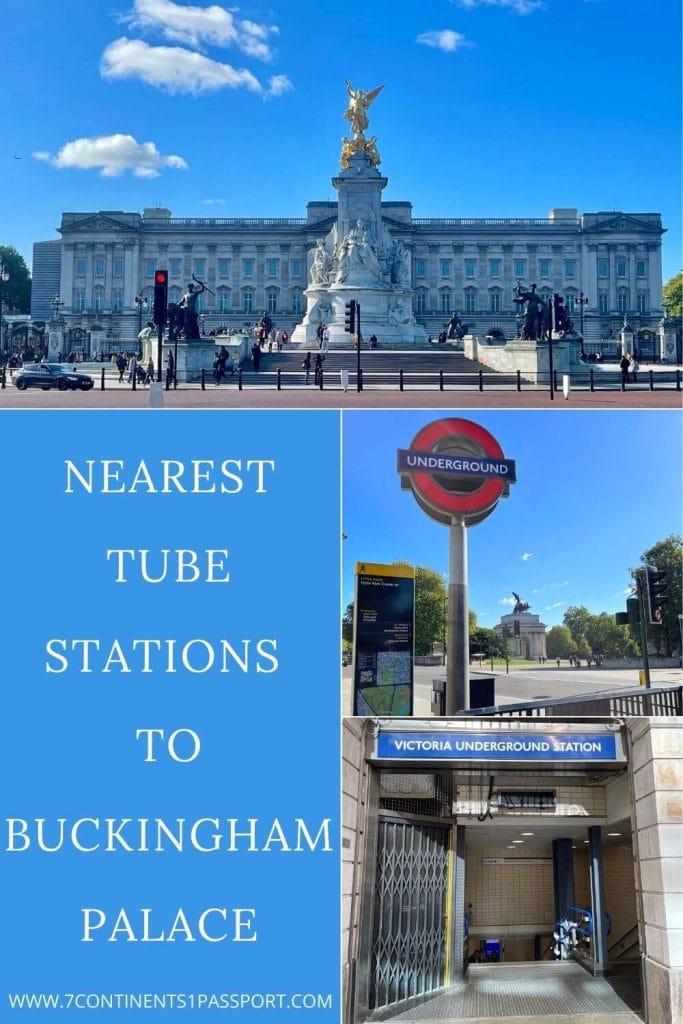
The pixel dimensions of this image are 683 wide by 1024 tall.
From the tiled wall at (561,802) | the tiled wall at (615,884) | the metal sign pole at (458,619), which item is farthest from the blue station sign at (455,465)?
the tiled wall at (615,884)

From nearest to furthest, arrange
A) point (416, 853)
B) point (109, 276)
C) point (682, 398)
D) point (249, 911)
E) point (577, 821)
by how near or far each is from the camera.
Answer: point (249, 911) → point (416, 853) → point (577, 821) → point (682, 398) → point (109, 276)

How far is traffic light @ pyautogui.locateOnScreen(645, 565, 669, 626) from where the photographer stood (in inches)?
417

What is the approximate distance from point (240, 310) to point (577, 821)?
62.6 m

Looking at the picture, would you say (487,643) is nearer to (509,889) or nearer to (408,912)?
(408,912)

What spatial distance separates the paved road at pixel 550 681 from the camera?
10.6 m

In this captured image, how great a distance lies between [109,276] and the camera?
68000 mm

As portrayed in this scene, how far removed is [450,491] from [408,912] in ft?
14.2

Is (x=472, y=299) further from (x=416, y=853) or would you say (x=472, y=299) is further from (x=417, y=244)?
(x=416, y=853)

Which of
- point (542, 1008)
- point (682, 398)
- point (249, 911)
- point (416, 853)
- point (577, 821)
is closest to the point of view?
point (249, 911)

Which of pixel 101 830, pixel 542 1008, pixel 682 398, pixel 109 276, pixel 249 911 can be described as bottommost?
pixel 542 1008

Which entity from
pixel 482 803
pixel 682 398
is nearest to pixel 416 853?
pixel 482 803

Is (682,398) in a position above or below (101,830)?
above

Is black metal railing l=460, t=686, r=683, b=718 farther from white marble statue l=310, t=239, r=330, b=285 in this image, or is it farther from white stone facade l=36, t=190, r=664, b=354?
white stone facade l=36, t=190, r=664, b=354

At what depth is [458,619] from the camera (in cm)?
1084
